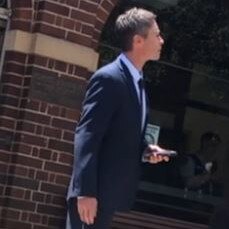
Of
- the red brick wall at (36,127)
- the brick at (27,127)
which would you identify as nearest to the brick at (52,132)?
the red brick wall at (36,127)

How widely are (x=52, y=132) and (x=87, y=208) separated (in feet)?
9.51

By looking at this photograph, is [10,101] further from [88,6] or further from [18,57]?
[88,6]

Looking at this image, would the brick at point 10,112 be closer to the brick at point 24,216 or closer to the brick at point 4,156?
the brick at point 4,156

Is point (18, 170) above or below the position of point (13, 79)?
below

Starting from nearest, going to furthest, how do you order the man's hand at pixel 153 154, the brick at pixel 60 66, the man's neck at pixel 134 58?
the man's hand at pixel 153 154
the man's neck at pixel 134 58
the brick at pixel 60 66

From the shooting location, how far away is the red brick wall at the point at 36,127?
685cm

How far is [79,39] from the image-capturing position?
7141 mm

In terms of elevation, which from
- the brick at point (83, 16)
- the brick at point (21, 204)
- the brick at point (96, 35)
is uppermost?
the brick at point (83, 16)

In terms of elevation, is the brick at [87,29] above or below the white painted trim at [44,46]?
above

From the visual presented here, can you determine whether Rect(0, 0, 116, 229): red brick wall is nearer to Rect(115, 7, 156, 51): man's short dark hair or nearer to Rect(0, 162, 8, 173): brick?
Rect(0, 162, 8, 173): brick

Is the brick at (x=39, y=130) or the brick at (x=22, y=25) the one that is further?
the brick at (x=22, y=25)

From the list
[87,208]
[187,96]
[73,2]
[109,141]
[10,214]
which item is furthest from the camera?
[187,96]

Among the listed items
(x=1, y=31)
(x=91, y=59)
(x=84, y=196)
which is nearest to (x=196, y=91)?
(x=91, y=59)

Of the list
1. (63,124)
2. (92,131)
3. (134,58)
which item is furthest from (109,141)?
(63,124)
